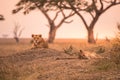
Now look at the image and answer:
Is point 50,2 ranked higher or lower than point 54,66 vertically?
higher

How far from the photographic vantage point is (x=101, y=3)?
3416 centimetres

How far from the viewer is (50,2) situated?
3488cm

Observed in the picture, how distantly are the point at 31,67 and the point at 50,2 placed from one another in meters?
22.7

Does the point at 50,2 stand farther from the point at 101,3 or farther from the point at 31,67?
the point at 31,67

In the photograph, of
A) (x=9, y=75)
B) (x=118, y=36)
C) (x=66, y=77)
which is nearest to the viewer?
(x=66, y=77)

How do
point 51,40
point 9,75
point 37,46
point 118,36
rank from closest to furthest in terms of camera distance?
point 9,75 < point 118,36 < point 37,46 < point 51,40

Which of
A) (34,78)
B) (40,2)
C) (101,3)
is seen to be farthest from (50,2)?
(34,78)

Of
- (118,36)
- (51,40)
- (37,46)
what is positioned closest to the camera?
(118,36)

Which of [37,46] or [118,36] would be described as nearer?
[118,36]

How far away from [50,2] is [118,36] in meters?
23.2

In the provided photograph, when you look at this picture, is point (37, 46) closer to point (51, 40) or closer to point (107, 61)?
point (107, 61)

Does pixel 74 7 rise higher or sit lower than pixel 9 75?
higher

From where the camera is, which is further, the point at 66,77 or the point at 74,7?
the point at 74,7

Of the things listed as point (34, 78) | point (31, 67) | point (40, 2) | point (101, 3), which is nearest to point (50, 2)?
point (40, 2)
